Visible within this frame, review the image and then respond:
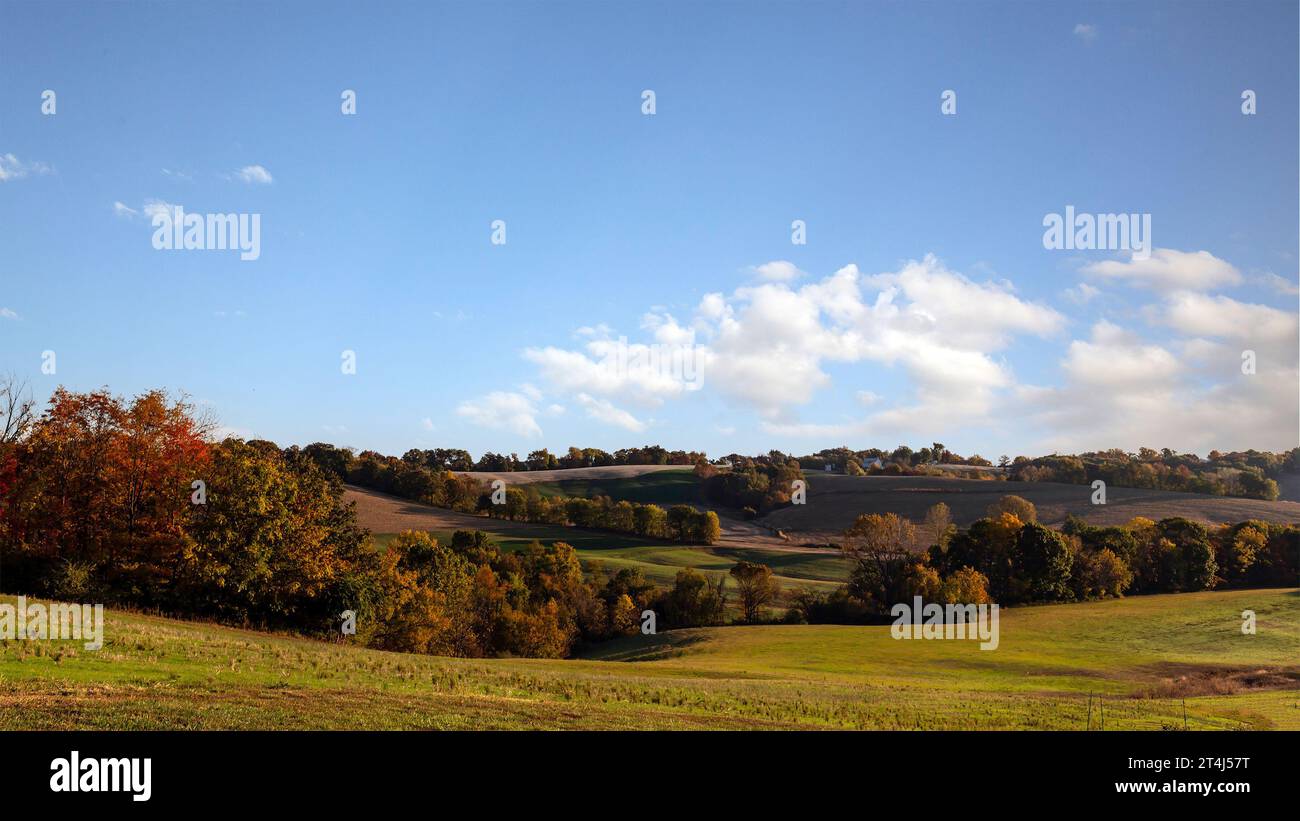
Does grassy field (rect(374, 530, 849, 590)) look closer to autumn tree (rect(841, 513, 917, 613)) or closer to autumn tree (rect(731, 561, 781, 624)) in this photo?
autumn tree (rect(841, 513, 917, 613))

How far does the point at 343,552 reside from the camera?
62438mm

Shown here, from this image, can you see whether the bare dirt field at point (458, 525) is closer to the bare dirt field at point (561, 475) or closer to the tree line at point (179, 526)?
the bare dirt field at point (561, 475)

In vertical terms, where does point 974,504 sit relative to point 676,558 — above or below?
above

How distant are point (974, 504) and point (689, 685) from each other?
386 feet

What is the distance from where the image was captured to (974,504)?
142000 millimetres

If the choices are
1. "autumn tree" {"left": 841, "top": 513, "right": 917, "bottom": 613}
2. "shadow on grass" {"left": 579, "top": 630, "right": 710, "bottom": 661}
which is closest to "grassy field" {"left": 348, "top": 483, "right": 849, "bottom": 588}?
"autumn tree" {"left": 841, "top": 513, "right": 917, "bottom": 613}

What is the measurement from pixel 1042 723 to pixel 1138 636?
167ft

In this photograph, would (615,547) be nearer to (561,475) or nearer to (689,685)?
(561,475)

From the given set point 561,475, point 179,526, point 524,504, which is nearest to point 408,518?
point 524,504

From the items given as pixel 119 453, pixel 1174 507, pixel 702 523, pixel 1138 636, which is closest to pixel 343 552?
pixel 119 453

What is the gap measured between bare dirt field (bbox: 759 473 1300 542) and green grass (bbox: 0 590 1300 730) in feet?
193

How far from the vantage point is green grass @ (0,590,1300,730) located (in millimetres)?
18188

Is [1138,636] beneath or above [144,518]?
beneath
